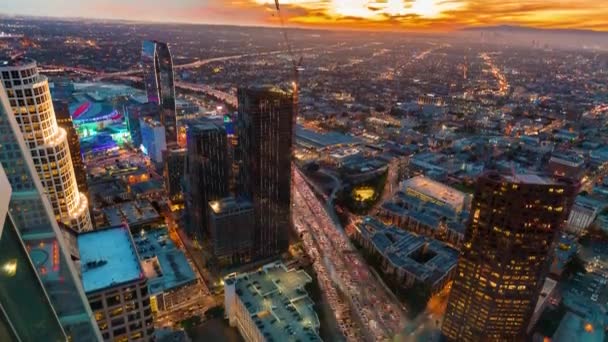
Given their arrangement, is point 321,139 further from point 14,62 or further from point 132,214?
point 14,62

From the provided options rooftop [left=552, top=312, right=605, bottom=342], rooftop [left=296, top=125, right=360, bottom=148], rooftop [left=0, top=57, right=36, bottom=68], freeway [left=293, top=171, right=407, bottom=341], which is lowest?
freeway [left=293, top=171, right=407, bottom=341]

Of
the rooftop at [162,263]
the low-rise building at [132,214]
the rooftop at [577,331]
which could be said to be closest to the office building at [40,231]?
the rooftop at [162,263]

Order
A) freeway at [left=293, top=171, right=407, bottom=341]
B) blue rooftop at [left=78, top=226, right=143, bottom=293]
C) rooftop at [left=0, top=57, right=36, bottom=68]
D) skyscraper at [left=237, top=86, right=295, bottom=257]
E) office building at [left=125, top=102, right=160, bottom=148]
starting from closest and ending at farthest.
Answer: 1. blue rooftop at [left=78, top=226, right=143, bottom=293]
2. rooftop at [left=0, top=57, right=36, bottom=68]
3. freeway at [left=293, top=171, right=407, bottom=341]
4. skyscraper at [left=237, top=86, right=295, bottom=257]
5. office building at [left=125, top=102, right=160, bottom=148]

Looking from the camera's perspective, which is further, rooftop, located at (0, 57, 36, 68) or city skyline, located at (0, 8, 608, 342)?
rooftop, located at (0, 57, 36, 68)

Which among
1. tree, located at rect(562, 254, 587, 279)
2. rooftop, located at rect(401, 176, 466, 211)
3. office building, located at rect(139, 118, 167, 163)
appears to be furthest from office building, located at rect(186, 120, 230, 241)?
tree, located at rect(562, 254, 587, 279)

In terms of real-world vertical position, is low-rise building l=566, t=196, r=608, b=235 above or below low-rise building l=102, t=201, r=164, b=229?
above

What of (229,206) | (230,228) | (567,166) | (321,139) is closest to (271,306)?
(230,228)

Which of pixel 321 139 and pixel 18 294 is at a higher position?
pixel 18 294

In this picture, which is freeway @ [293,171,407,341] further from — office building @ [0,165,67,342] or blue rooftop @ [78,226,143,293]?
office building @ [0,165,67,342]
